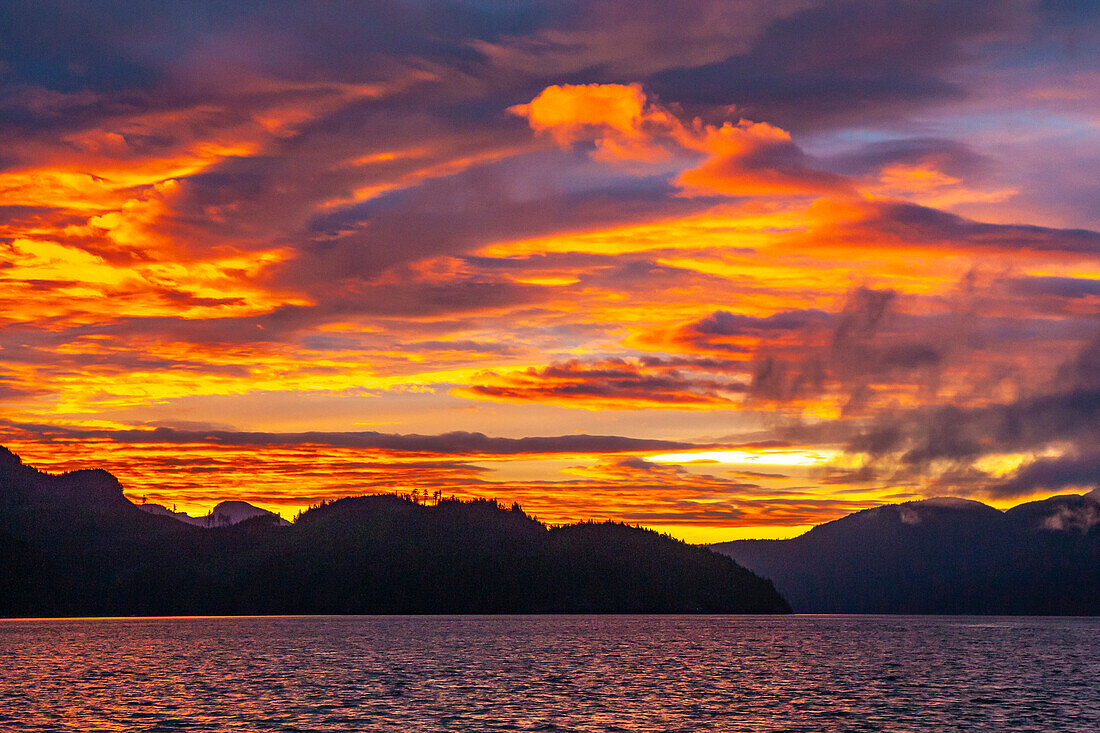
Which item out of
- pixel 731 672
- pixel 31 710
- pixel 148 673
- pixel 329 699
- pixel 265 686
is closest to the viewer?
pixel 31 710

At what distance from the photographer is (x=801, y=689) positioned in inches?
6181

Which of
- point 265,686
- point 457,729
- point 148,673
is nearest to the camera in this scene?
point 457,729

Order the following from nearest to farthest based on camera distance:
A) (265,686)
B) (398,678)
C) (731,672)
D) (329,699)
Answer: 1. (329,699)
2. (265,686)
3. (398,678)
4. (731,672)

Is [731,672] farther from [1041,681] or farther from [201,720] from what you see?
[201,720]

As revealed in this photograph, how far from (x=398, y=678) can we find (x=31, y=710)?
6176 centimetres

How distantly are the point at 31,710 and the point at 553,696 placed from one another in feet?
206

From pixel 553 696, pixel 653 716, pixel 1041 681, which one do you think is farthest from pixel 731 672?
pixel 653 716

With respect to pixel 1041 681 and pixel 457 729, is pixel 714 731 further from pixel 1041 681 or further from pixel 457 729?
pixel 1041 681

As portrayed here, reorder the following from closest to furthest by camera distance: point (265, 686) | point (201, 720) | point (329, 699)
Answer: point (201, 720)
point (329, 699)
point (265, 686)

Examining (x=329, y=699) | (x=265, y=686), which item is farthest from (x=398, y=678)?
(x=329, y=699)

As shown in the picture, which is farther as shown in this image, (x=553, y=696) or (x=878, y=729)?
(x=553, y=696)

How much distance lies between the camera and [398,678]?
16938 centimetres

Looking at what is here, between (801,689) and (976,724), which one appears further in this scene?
(801,689)

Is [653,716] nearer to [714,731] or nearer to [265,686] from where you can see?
[714,731]
